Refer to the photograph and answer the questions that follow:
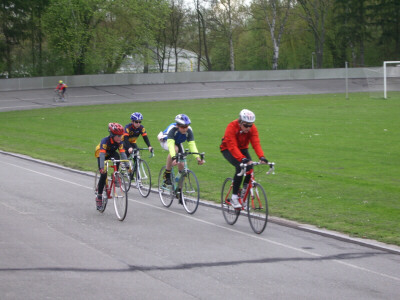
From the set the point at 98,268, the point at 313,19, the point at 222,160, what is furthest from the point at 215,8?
the point at 98,268

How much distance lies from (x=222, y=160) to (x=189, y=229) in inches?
364

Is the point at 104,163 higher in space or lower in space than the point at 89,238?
higher

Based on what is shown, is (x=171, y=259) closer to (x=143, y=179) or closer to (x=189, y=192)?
(x=189, y=192)

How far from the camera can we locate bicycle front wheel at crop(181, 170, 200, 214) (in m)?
11.7

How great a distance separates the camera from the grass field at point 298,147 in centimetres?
1194

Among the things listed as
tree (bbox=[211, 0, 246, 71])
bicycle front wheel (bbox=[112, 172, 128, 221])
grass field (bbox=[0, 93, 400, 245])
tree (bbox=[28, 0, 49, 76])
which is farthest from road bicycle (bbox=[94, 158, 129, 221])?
tree (bbox=[211, 0, 246, 71])

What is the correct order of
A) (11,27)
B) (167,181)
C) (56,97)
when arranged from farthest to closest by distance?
(11,27), (56,97), (167,181)

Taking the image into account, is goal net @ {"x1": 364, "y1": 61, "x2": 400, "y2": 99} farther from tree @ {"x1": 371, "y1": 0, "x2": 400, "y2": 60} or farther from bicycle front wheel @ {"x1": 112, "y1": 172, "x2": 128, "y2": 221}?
bicycle front wheel @ {"x1": 112, "y1": 172, "x2": 128, "y2": 221}

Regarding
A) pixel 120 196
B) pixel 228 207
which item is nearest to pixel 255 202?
pixel 228 207

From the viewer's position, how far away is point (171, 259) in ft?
27.1

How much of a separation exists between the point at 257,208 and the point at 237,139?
1.28 m

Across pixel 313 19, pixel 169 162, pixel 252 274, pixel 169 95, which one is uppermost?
pixel 313 19

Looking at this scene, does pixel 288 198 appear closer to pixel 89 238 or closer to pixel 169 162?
pixel 169 162

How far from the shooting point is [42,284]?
6.95 m
